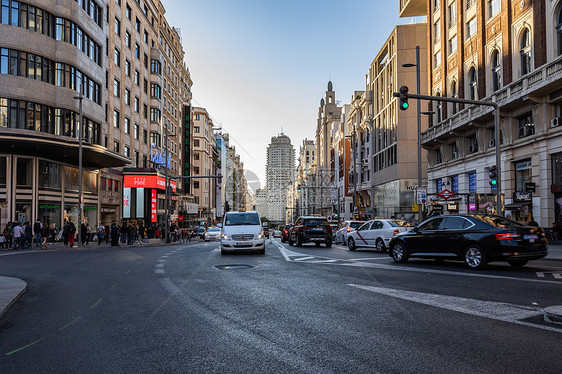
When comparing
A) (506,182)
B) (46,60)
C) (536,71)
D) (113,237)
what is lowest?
(113,237)

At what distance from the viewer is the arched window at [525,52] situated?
2670cm

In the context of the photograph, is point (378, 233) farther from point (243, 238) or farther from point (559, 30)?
point (559, 30)

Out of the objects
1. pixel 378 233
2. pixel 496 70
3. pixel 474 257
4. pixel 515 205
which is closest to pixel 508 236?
pixel 474 257

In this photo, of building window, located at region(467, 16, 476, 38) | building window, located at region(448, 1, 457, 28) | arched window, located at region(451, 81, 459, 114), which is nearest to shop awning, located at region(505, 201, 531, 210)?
arched window, located at region(451, 81, 459, 114)

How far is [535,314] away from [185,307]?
17.1 feet

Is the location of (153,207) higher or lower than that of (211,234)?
higher

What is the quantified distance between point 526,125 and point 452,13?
15.3 m

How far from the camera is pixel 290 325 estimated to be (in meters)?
6.18

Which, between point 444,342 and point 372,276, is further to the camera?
point 372,276

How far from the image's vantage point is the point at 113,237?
3391 centimetres

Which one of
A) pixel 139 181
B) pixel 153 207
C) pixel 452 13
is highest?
pixel 452 13

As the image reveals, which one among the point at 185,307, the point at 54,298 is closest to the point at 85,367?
the point at 185,307

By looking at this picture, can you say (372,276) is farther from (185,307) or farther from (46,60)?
(46,60)

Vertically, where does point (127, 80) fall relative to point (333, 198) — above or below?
above
